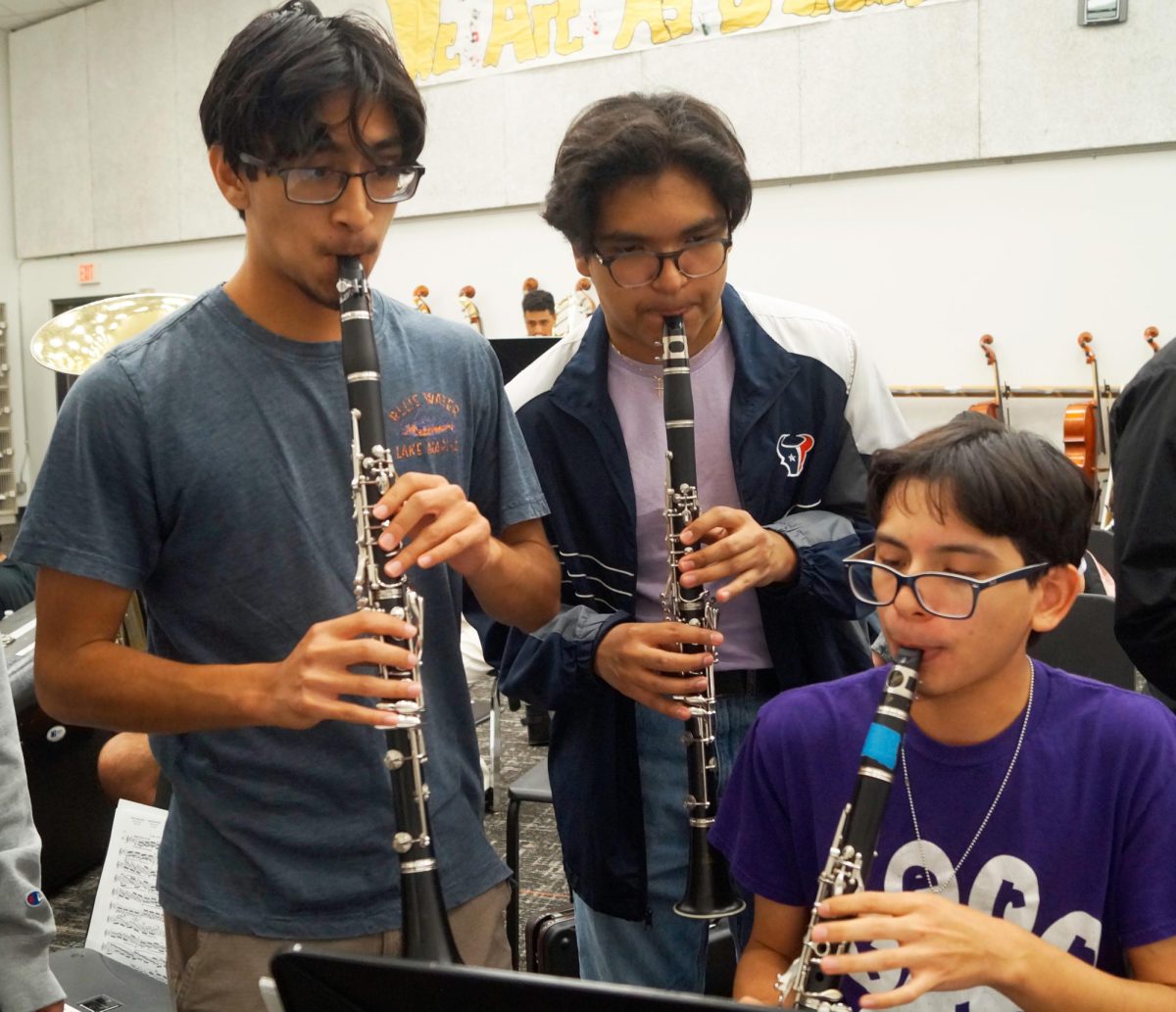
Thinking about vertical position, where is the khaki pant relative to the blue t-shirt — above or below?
below

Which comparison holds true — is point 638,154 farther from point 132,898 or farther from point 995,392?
point 995,392

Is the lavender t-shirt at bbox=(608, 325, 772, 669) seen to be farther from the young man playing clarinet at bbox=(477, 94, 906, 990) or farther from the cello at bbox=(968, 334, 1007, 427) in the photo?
the cello at bbox=(968, 334, 1007, 427)

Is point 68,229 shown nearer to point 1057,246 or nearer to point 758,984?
point 1057,246

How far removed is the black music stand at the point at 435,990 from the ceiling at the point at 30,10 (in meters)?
12.9

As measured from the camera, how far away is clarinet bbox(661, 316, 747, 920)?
69.2 inches

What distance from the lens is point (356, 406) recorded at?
4.70 ft

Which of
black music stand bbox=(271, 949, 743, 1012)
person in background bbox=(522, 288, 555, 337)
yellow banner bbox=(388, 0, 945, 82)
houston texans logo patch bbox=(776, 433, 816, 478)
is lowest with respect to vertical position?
black music stand bbox=(271, 949, 743, 1012)

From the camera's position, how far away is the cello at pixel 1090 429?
677cm

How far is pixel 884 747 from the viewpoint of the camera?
52.0 inches

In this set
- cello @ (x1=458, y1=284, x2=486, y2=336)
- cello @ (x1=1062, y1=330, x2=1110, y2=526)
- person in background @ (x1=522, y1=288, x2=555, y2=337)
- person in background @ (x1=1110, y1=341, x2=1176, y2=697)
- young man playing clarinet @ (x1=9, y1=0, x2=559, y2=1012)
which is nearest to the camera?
young man playing clarinet @ (x1=9, y1=0, x2=559, y2=1012)

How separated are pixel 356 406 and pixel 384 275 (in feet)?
29.1

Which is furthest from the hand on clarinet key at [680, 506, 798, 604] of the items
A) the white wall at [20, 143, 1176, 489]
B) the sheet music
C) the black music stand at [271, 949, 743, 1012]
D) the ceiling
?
the ceiling

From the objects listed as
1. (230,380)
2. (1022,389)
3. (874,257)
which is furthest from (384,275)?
(230,380)

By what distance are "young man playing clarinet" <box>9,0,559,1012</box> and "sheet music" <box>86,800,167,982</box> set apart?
1.30 meters
